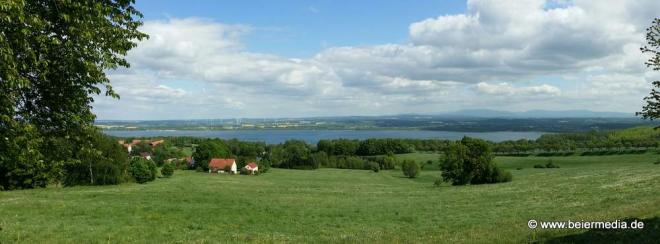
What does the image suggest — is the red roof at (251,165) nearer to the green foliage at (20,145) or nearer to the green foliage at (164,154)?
the green foliage at (164,154)

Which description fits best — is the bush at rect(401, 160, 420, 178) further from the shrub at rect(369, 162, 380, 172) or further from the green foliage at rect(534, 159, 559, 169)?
the shrub at rect(369, 162, 380, 172)

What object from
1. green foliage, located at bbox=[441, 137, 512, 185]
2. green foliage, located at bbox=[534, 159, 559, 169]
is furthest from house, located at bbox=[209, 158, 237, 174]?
green foliage, located at bbox=[534, 159, 559, 169]

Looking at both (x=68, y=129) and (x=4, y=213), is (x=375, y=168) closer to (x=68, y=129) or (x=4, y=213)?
(x=4, y=213)

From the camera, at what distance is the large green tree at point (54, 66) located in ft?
34.2

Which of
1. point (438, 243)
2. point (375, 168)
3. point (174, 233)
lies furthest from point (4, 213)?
point (375, 168)

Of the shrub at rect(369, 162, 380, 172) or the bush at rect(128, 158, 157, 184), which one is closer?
the bush at rect(128, 158, 157, 184)

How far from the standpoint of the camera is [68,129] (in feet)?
45.0

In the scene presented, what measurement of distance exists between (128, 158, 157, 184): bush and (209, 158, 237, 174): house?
3581 cm

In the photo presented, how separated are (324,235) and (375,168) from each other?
103248 mm

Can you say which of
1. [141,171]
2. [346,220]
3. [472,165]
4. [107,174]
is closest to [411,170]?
[472,165]

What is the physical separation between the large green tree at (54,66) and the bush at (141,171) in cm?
6318

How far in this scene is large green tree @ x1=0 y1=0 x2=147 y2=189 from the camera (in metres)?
10.4

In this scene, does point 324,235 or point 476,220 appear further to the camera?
point 476,220

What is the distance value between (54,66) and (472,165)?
191 ft
